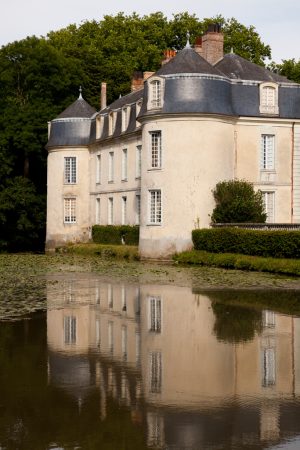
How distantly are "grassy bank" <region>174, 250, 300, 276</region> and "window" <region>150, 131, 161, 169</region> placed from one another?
14.6ft

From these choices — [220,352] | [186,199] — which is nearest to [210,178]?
[186,199]

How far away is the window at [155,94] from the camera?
3269cm

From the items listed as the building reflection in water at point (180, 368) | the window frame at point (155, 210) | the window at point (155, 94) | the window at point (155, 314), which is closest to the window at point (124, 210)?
the window frame at point (155, 210)

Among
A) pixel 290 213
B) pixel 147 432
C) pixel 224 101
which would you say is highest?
pixel 224 101

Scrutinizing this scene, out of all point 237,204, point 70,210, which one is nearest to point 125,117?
point 70,210

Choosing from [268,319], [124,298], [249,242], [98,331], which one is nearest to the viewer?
[98,331]

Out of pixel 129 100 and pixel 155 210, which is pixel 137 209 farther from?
pixel 129 100

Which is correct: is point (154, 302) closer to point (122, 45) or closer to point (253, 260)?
point (253, 260)

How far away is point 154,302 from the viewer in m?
16.1

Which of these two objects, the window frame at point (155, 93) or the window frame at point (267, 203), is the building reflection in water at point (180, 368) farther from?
the window frame at point (267, 203)

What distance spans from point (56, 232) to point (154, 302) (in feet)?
95.0

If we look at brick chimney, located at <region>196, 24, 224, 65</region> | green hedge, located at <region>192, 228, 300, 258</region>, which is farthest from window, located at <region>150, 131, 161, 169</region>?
Answer: brick chimney, located at <region>196, 24, 224, 65</region>

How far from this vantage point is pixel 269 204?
115 ft

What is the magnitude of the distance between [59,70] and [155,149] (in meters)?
15.8
